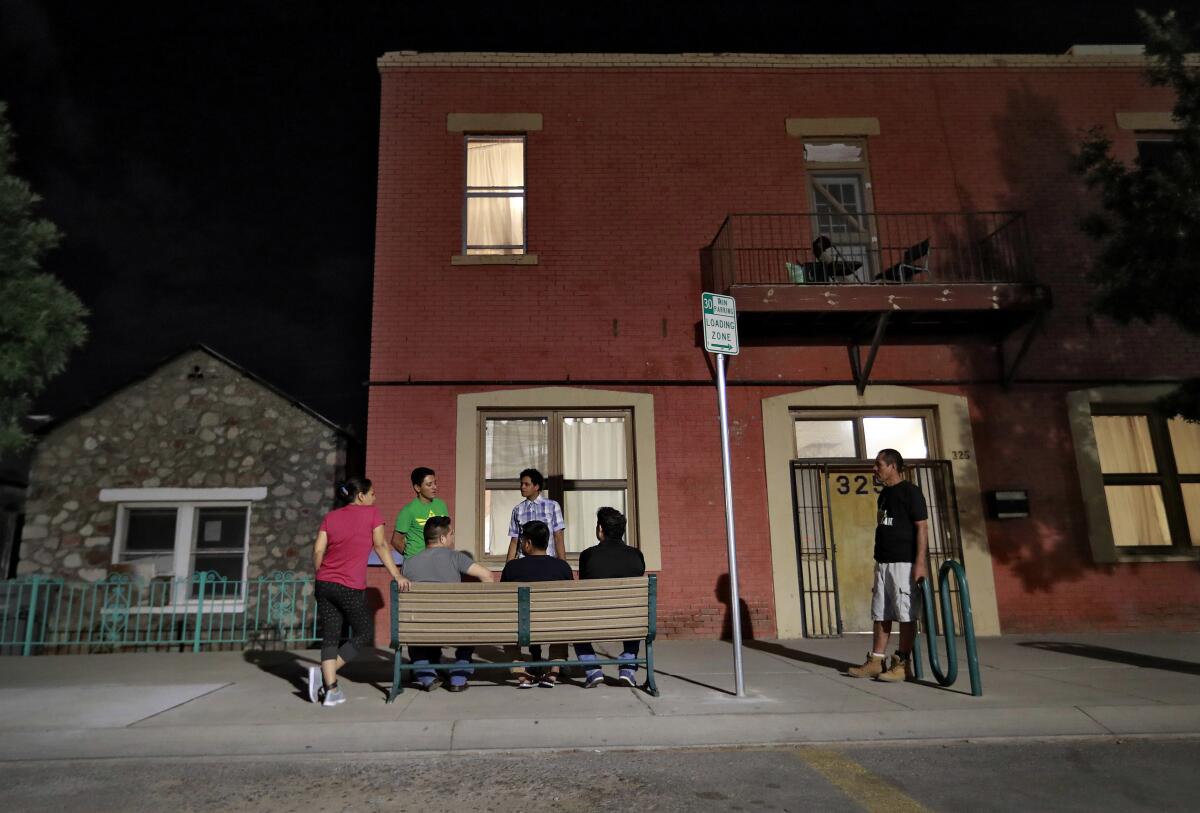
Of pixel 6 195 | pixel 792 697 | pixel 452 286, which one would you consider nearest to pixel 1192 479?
pixel 792 697

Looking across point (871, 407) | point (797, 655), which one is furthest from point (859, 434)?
point (797, 655)

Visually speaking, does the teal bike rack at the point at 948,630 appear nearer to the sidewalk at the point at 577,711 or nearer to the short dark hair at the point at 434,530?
the sidewalk at the point at 577,711

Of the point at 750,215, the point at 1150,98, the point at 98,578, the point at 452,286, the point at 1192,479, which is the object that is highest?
the point at 1150,98

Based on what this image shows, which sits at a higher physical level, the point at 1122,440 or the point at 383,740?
the point at 1122,440

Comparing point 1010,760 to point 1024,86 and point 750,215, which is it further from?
point 1024,86

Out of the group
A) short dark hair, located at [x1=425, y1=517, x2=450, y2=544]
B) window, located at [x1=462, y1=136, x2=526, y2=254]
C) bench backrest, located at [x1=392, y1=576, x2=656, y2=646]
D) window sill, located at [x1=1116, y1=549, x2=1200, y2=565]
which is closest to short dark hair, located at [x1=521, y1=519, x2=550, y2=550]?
bench backrest, located at [x1=392, y1=576, x2=656, y2=646]

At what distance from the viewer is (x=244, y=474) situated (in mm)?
10633

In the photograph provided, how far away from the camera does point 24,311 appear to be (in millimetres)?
8766

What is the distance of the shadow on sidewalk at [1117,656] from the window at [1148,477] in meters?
2.06

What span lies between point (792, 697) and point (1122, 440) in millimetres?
7184

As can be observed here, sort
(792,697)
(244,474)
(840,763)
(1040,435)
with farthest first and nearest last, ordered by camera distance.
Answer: (244,474) < (1040,435) < (792,697) < (840,763)

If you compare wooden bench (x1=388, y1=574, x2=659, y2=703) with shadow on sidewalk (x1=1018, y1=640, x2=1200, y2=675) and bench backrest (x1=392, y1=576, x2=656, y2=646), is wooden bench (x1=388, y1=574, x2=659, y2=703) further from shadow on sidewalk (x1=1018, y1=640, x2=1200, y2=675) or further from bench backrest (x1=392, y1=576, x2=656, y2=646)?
shadow on sidewalk (x1=1018, y1=640, x2=1200, y2=675)

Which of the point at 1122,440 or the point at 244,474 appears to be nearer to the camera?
the point at 1122,440

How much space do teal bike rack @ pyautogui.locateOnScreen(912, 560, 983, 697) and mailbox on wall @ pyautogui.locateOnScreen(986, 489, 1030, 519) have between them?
3814 millimetres
